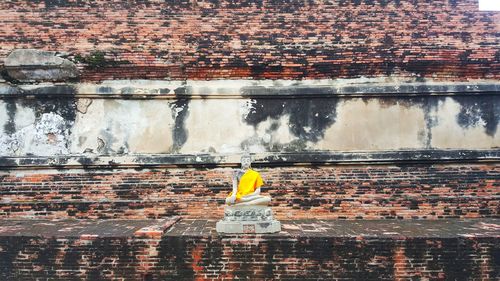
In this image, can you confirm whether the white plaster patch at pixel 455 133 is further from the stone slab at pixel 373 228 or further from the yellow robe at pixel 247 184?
the yellow robe at pixel 247 184

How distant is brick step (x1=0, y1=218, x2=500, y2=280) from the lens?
507cm

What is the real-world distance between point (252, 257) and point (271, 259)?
0.24 meters

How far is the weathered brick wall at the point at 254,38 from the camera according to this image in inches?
297

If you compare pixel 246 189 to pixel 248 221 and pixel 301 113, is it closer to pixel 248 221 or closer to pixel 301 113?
pixel 248 221

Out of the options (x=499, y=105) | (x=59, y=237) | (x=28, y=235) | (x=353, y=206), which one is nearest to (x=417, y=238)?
(x=353, y=206)

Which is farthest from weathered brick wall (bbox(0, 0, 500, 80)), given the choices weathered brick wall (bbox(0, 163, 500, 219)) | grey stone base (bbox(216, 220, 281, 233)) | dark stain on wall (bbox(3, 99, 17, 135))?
grey stone base (bbox(216, 220, 281, 233))

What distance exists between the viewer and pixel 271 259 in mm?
5078

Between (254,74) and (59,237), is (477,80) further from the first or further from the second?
(59,237)

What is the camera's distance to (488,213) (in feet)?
22.9

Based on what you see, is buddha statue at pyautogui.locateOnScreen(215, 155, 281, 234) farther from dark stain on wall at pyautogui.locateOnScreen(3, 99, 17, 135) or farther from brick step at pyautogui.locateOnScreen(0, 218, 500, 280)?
dark stain on wall at pyautogui.locateOnScreen(3, 99, 17, 135)

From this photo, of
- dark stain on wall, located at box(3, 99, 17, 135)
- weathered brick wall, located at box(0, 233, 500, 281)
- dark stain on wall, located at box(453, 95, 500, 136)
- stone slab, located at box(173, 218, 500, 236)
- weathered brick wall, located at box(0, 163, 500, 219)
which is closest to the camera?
weathered brick wall, located at box(0, 233, 500, 281)

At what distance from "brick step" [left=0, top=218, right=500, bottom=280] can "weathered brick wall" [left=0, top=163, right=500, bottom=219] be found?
72.5 inches

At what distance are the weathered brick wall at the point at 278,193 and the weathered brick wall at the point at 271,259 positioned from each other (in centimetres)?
188

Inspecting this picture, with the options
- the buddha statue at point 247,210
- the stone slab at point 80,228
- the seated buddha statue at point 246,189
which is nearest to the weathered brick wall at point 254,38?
the seated buddha statue at point 246,189
